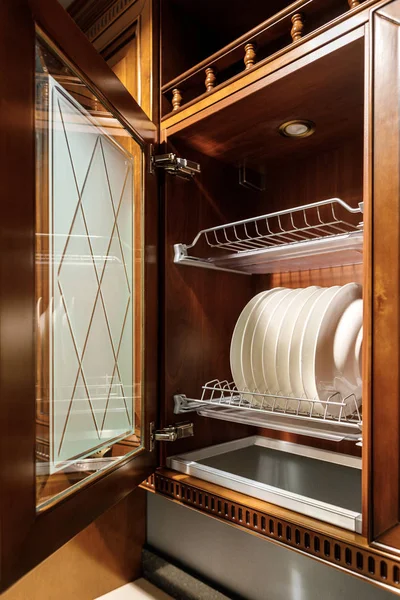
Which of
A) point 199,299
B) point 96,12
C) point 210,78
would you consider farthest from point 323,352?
point 96,12

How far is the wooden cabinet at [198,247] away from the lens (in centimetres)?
65

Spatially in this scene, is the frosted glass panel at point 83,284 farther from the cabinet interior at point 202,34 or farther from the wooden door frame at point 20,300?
the cabinet interior at point 202,34

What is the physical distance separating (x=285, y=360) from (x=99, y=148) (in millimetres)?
619

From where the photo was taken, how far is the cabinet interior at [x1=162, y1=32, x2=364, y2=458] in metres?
1.03

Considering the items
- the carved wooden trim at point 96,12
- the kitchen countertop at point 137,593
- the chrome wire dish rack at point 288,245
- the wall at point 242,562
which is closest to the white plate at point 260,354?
the chrome wire dish rack at point 288,245

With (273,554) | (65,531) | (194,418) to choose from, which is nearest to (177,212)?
(194,418)

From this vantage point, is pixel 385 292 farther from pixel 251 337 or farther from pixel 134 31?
pixel 134 31

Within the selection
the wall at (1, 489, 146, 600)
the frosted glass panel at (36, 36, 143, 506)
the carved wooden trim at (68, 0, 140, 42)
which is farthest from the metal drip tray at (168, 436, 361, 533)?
the carved wooden trim at (68, 0, 140, 42)

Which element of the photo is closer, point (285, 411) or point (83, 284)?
point (83, 284)

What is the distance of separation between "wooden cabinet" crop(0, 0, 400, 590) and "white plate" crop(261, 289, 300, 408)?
0.15 ft

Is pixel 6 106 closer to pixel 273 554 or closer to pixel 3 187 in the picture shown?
pixel 3 187

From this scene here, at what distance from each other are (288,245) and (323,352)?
24 cm

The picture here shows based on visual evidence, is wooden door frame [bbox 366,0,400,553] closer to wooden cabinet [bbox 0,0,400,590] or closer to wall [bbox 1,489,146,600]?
wooden cabinet [bbox 0,0,400,590]

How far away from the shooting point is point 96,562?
49.8 inches
